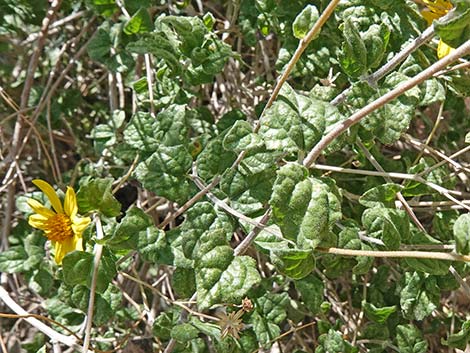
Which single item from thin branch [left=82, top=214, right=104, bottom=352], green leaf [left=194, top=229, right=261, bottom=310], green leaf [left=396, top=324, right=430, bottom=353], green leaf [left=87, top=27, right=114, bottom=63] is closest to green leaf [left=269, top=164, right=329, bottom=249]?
green leaf [left=194, top=229, right=261, bottom=310]

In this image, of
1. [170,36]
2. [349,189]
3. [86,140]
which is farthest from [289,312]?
[86,140]

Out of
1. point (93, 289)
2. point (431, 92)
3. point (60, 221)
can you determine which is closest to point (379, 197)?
point (431, 92)

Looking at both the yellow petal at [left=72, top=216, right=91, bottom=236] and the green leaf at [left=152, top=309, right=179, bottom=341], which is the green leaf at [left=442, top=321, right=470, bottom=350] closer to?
the green leaf at [left=152, top=309, right=179, bottom=341]

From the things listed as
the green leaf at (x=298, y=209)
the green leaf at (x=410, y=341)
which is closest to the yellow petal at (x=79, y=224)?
the green leaf at (x=298, y=209)

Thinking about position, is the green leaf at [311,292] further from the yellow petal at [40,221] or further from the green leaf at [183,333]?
the yellow petal at [40,221]

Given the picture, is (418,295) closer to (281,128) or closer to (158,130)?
(281,128)

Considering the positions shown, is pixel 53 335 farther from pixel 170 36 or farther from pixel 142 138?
pixel 170 36

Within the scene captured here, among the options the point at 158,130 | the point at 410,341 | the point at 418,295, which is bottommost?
the point at 410,341
